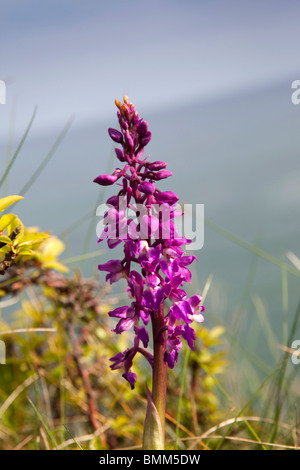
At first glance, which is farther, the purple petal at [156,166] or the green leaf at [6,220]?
the green leaf at [6,220]

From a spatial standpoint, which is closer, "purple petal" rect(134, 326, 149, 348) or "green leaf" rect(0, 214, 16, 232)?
"purple petal" rect(134, 326, 149, 348)

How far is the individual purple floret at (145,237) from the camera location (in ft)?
3.53

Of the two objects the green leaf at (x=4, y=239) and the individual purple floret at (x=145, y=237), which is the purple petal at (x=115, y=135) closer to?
the individual purple floret at (x=145, y=237)

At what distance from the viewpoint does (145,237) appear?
42.0 inches

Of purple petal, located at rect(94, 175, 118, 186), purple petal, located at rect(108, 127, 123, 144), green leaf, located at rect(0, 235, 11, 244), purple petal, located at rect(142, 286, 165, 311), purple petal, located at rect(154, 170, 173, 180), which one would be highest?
purple petal, located at rect(108, 127, 123, 144)

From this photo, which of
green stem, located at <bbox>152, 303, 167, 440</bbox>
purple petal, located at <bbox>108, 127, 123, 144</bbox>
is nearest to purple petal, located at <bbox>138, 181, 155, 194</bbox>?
purple petal, located at <bbox>108, 127, 123, 144</bbox>

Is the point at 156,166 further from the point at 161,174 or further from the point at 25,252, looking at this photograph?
the point at 25,252

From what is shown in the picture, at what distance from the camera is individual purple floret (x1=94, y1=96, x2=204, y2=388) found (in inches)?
42.4

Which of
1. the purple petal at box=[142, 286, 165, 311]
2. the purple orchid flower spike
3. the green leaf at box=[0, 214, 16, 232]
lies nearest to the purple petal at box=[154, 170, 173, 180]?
the purple orchid flower spike

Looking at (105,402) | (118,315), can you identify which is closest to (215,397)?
(105,402)

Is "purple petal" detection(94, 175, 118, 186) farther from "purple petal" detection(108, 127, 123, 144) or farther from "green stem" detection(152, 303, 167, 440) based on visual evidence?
"green stem" detection(152, 303, 167, 440)

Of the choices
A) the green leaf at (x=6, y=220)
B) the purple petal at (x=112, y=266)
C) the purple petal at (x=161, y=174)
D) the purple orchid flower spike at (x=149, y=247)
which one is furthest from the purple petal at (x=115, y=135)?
the green leaf at (x=6, y=220)

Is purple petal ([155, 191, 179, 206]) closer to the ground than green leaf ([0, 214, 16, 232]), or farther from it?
farther from it

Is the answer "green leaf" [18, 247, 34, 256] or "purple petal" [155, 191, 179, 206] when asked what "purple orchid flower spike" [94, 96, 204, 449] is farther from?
"green leaf" [18, 247, 34, 256]
